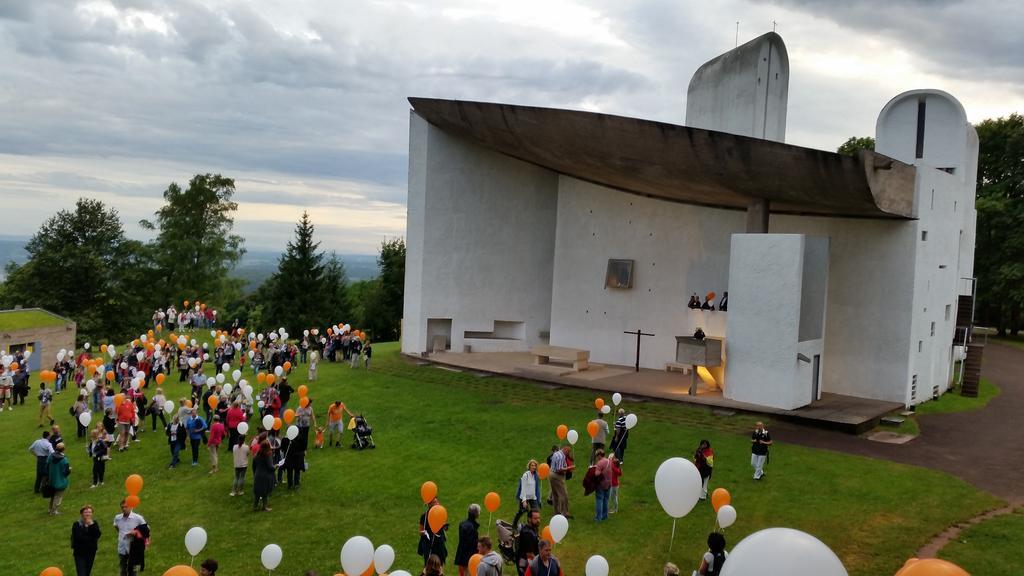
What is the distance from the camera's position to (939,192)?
19016 millimetres

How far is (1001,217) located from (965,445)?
23.9m

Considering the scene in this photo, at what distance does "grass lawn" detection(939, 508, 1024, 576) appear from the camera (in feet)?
30.1

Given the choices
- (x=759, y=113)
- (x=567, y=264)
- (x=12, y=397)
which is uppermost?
(x=759, y=113)

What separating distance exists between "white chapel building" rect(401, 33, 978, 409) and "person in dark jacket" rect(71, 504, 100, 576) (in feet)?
43.0

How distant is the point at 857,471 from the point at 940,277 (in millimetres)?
9443

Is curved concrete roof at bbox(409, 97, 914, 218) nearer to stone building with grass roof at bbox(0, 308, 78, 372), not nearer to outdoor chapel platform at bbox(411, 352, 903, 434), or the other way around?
outdoor chapel platform at bbox(411, 352, 903, 434)

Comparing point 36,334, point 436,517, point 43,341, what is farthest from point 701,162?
point 43,341

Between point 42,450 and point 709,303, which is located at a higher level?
point 709,303

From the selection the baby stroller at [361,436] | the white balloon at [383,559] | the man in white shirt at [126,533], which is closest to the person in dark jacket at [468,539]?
Result: the white balloon at [383,559]

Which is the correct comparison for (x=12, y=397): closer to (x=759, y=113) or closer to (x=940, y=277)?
(x=759, y=113)

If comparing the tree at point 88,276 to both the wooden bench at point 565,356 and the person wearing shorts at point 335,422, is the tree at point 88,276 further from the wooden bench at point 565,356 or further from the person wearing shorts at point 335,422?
the person wearing shorts at point 335,422

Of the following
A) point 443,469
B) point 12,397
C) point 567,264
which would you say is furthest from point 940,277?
point 12,397

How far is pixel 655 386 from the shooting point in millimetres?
20250

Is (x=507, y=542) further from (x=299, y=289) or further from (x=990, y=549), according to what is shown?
(x=299, y=289)
